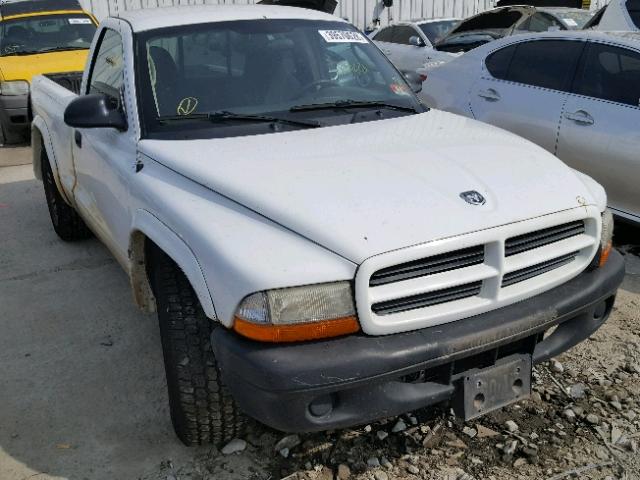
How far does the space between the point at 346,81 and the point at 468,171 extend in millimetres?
1224

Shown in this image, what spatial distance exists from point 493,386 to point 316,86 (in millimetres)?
1836

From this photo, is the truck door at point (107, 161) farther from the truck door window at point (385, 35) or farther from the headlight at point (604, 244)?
the truck door window at point (385, 35)

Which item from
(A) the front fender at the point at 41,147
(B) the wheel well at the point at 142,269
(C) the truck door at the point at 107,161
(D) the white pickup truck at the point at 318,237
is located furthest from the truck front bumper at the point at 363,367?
(A) the front fender at the point at 41,147

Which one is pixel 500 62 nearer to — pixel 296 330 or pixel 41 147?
pixel 41 147

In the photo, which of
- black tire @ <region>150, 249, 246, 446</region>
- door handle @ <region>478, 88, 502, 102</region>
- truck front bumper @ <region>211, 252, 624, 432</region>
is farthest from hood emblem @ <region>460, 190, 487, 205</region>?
door handle @ <region>478, 88, 502, 102</region>

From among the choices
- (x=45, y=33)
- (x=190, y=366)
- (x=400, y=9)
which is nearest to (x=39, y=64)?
(x=45, y=33)

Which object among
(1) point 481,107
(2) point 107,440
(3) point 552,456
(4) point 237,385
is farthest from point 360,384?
(1) point 481,107

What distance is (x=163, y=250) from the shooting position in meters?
2.59

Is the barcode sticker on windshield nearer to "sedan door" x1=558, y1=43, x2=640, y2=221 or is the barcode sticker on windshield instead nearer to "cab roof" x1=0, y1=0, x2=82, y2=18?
"sedan door" x1=558, y1=43, x2=640, y2=221

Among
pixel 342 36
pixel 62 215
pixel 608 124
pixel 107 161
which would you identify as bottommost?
pixel 62 215

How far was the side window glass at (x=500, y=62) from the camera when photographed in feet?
18.6

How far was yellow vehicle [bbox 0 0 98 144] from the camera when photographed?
8633 mm

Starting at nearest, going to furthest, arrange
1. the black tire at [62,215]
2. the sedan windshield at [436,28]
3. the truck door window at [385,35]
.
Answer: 1. the black tire at [62,215]
2. the sedan windshield at [436,28]
3. the truck door window at [385,35]

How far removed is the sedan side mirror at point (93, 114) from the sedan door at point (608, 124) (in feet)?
10.8
